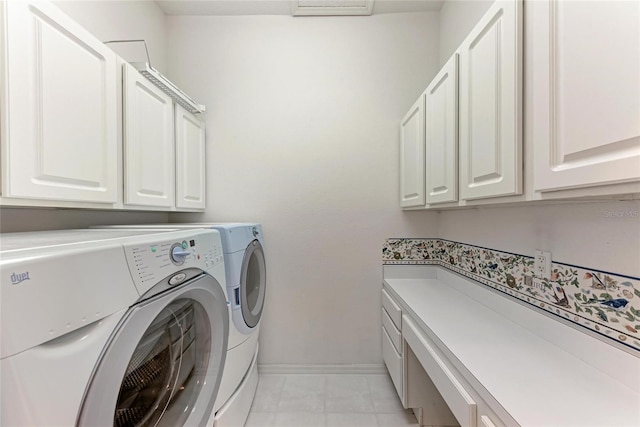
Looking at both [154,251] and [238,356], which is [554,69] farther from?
[238,356]

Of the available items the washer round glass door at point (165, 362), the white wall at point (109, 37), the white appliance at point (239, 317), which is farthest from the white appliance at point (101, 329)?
the white wall at point (109, 37)

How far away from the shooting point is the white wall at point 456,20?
5.25 ft

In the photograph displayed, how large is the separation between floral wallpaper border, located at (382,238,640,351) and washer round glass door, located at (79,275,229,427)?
137cm

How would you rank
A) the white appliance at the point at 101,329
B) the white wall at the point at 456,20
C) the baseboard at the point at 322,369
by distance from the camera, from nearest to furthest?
the white appliance at the point at 101,329 → the white wall at the point at 456,20 → the baseboard at the point at 322,369

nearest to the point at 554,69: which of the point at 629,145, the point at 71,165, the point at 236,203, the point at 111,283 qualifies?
the point at 629,145

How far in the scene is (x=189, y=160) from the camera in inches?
75.3

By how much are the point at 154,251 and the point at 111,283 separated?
17cm

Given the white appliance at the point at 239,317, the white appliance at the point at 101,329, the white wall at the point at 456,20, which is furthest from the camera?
the white wall at the point at 456,20

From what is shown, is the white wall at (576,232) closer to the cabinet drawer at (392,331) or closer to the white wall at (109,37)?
the cabinet drawer at (392,331)

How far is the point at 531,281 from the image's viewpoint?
119cm

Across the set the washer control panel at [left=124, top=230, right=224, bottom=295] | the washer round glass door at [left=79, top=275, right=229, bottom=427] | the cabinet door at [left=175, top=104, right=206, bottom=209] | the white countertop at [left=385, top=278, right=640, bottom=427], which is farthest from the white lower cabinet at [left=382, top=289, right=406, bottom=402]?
the cabinet door at [left=175, top=104, right=206, bottom=209]

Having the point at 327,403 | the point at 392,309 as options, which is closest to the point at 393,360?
the point at 392,309

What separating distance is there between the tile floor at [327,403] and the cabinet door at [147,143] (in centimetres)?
148

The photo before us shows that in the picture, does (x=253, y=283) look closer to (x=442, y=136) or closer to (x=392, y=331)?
(x=392, y=331)
